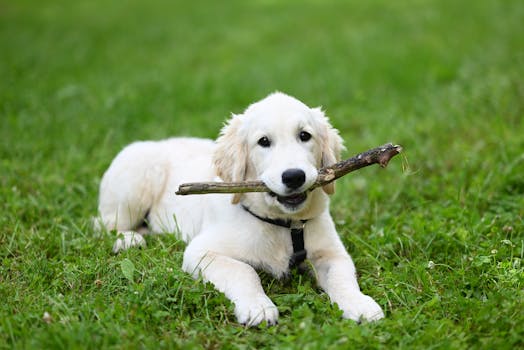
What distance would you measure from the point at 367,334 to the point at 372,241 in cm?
139

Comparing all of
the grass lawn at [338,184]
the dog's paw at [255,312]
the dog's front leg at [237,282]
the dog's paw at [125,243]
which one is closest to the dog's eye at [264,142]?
the dog's front leg at [237,282]

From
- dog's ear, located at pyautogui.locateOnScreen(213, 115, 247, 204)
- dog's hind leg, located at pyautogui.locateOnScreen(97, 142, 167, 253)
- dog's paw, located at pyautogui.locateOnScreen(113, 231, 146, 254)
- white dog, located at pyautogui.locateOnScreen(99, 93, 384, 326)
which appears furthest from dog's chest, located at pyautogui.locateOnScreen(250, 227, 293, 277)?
dog's hind leg, located at pyautogui.locateOnScreen(97, 142, 167, 253)

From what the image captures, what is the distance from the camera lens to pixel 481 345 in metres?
2.88

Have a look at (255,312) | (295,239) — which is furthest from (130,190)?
(255,312)

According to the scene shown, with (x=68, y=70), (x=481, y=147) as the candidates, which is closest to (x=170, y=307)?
(x=481, y=147)

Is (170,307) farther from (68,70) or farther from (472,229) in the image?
(68,70)

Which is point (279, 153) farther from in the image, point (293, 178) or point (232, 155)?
point (232, 155)

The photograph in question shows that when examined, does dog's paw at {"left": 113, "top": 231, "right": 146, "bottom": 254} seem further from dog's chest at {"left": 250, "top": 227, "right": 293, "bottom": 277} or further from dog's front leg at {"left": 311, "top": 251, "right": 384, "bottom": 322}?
dog's front leg at {"left": 311, "top": 251, "right": 384, "bottom": 322}

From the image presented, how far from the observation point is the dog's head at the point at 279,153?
343cm

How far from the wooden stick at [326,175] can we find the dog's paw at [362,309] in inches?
27.5

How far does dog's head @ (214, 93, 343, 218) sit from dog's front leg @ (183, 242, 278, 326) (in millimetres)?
431

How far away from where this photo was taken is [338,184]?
18.6 ft

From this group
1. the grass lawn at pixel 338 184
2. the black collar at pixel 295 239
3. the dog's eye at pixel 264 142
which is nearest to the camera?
the grass lawn at pixel 338 184

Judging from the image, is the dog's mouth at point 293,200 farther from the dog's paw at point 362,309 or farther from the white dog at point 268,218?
the dog's paw at point 362,309
